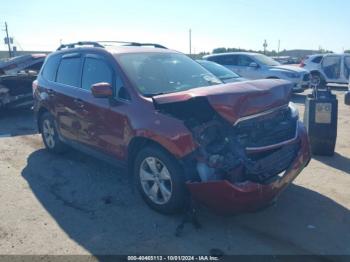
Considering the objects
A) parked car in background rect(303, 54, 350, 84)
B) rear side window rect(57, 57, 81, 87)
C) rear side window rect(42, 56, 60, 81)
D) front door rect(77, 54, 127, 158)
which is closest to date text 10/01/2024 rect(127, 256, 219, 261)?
front door rect(77, 54, 127, 158)

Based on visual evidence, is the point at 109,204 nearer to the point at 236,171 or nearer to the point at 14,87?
the point at 236,171

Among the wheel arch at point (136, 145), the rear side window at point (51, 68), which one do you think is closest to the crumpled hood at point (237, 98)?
the wheel arch at point (136, 145)

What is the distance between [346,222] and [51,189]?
375 centimetres

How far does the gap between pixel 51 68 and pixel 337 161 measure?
199 inches

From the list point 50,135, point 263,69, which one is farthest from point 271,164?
point 263,69

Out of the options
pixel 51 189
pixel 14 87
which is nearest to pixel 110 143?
pixel 51 189

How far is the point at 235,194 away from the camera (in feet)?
11.3

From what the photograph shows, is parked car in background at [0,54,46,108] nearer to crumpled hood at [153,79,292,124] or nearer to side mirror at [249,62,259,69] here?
side mirror at [249,62,259,69]

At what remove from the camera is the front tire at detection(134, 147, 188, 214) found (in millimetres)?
3840

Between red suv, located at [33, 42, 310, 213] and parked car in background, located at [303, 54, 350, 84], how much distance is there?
43.5 feet

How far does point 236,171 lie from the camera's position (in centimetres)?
355

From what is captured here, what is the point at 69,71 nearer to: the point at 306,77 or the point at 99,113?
the point at 99,113

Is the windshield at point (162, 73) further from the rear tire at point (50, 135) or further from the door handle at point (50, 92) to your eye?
the rear tire at point (50, 135)

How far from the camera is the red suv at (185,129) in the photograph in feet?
11.8
